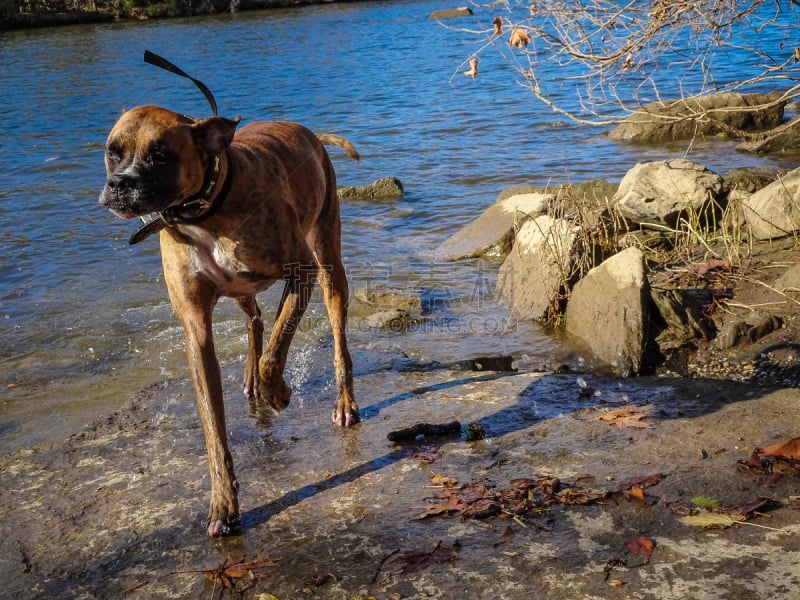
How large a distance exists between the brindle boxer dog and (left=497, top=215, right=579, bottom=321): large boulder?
2.50 meters

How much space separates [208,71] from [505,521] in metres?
24.4

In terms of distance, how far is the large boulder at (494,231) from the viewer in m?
8.97

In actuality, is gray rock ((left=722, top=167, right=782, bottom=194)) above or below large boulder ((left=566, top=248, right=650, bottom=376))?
above

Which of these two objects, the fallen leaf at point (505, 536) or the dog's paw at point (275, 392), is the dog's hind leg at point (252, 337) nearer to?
the dog's paw at point (275, 392)

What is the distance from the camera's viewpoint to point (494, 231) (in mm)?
9297

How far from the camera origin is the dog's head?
363 centimetres

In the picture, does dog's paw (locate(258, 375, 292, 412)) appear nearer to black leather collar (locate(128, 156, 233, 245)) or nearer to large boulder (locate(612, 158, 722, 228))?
black leather collar (locate(128, 156, 233, 245))

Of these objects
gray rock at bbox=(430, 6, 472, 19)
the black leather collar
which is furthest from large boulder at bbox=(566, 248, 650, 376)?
gray rock at bbox=(430, 6, 472, 19)

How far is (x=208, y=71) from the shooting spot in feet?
85.6

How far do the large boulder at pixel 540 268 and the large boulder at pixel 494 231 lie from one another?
1.24 meters

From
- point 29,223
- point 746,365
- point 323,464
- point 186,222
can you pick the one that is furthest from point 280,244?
point 29,223

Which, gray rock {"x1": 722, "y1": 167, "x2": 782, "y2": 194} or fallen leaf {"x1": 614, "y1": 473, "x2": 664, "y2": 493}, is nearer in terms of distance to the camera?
fallen leaf {"x1": 614, "y1": 473, "x2": 664, "y2": 493}

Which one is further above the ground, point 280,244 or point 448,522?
point 280,244

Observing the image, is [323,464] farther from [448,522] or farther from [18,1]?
[18,1]
